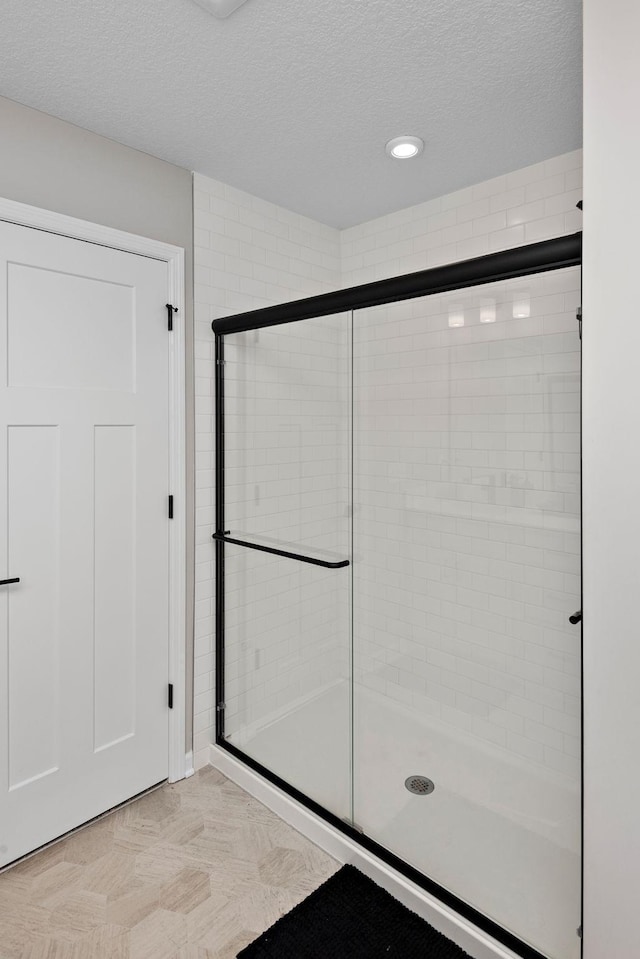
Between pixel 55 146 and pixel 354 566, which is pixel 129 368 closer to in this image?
pixel 55 146

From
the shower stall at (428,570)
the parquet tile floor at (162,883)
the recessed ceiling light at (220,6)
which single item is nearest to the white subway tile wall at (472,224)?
the shower stall at (428,570)

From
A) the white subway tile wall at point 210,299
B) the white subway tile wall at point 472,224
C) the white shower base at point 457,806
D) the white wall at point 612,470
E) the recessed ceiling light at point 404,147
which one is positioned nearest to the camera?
the white wall at point 612,470

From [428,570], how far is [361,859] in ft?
3.20

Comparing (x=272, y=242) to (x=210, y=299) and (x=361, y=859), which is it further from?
(x=361, y=859)

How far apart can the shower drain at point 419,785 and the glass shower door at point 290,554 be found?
0.23m

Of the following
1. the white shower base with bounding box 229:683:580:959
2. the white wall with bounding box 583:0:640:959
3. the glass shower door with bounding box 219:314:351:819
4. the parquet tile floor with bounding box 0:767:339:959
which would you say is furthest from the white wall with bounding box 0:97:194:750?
the white wall with bounding box 583:0:640:959

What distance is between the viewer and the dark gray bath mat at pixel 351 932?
1.57 m

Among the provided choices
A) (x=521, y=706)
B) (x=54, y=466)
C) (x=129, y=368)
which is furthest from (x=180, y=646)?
(x=521, y=706)

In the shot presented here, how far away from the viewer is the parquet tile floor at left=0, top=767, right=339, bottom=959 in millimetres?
1603

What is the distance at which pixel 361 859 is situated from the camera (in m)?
1.84

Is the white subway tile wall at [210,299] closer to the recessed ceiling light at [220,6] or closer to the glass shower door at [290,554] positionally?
the glass shower door at [290,554]

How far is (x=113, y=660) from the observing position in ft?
7.06

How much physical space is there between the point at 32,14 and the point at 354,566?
5.94 feet

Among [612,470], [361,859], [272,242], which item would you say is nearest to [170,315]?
[272,242]
